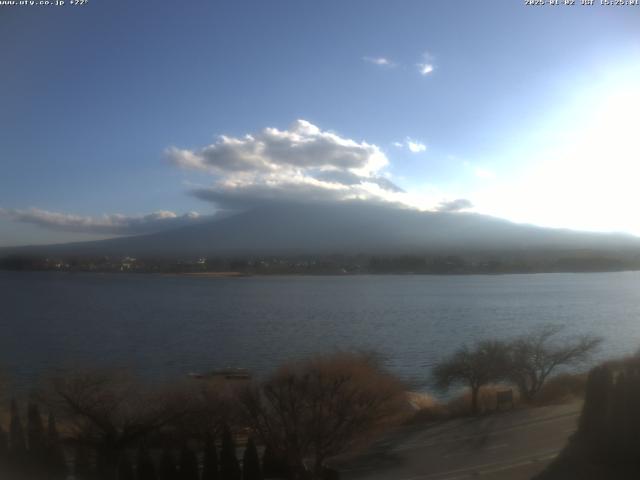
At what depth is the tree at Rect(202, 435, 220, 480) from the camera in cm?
420

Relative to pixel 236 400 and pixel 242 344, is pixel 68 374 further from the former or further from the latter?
pixel 242 344

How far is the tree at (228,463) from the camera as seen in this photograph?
423cm

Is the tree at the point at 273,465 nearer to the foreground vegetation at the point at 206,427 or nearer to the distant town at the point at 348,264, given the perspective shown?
the foreground vegetation at the point at 206,427

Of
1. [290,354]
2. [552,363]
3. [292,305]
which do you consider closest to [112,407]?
[290,354]

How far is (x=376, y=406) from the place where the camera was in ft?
16.0

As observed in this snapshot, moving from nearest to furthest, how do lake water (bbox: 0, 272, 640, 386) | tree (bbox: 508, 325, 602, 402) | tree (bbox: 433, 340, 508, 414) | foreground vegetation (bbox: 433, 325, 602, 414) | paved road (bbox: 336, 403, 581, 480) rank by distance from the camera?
paved road (bbox: 336, 403, 581, 480), tree (bbox: 508, 325, 602, 402), foreground vegetation (bbox: 433, 325, 602, 414), tree (bbox: 433, 340, 508, 414), lake water (bbox: 0, 272, 640, 386)

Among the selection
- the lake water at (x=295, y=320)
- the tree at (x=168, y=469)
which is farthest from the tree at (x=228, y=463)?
the lake water at (x=295, y=320)

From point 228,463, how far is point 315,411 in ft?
2.72

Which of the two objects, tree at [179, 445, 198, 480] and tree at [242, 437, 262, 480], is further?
tree at [242, 437, 262, 480]

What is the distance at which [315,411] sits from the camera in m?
4.62

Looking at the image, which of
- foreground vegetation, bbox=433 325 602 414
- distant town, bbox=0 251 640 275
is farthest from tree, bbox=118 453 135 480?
distant town, bbox=0 251 640 275

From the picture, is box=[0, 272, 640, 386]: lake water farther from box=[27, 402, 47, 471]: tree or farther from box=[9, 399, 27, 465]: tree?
box=[9, 399, 27, 465]: tree

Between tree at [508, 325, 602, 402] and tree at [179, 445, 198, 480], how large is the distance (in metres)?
3.67

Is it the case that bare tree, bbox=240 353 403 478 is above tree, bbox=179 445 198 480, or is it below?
above
